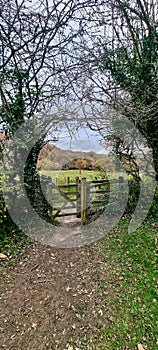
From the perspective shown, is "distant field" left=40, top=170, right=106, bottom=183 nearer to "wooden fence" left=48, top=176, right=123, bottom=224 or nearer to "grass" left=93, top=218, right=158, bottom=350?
"wooden fence" left=48, top=176, right=123, bottom=224

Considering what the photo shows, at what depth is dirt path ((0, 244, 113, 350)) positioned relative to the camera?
2059mm

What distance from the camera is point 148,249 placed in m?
3.62

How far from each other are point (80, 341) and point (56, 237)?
211 centimetres

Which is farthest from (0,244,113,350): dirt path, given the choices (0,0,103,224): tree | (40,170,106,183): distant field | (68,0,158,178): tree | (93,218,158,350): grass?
(68,0,158,178): tree

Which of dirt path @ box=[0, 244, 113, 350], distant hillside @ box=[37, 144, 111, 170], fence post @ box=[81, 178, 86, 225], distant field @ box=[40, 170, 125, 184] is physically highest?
distant hillside @ box=[37, 144, 111, 170]

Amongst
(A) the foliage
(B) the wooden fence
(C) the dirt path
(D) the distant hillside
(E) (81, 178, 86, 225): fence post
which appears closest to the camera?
(C) the dirt path

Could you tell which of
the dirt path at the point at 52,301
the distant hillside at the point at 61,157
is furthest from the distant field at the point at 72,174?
the dirt path at the point at 52,301

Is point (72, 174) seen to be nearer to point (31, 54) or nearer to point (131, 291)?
point (31, 54)

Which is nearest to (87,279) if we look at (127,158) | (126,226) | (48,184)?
(126,226)

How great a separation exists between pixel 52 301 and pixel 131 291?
0.87 m

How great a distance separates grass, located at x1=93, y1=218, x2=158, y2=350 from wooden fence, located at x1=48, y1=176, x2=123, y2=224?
1.09 metres

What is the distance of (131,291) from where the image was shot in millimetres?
2678

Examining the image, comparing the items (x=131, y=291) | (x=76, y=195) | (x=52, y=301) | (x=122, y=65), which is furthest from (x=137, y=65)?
(x=52, y=301)

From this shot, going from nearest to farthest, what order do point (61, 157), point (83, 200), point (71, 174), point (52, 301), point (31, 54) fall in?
point (52, 301) → point (31, 54) → point (61, 157) → point (83, 200) → point (71, 174)
